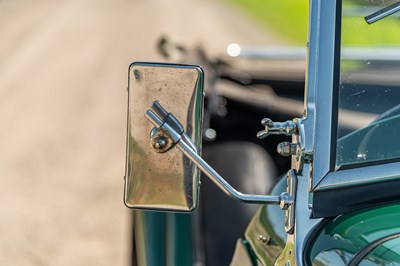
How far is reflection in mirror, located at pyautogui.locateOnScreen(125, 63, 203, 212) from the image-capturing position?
2.00 m

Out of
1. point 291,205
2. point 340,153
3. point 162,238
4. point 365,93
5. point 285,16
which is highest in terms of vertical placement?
point 285,16

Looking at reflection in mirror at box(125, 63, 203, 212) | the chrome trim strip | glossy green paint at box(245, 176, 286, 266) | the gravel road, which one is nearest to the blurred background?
the gravel road

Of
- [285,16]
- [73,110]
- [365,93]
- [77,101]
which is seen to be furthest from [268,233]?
[285,16]

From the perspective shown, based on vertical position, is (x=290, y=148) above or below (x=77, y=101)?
below

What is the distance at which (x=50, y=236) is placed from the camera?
6.38 metres

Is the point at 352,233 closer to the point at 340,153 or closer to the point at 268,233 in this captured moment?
the point at 340,153

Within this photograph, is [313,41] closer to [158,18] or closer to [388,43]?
[388,43]

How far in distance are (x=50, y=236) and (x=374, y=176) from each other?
15.1 feet

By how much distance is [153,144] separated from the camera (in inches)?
78.9

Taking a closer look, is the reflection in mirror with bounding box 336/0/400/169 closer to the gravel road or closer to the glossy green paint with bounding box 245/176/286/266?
the glossy green paint with bounding box 245/176/286/266

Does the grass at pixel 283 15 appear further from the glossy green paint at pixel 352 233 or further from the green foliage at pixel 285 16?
the glossy green paint at pixel 352 233

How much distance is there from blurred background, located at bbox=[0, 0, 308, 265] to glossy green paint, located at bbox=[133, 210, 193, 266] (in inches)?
19.5

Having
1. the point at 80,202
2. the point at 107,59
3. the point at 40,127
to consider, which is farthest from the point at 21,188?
the point at 107,59

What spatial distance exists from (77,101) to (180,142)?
28.9 ft
